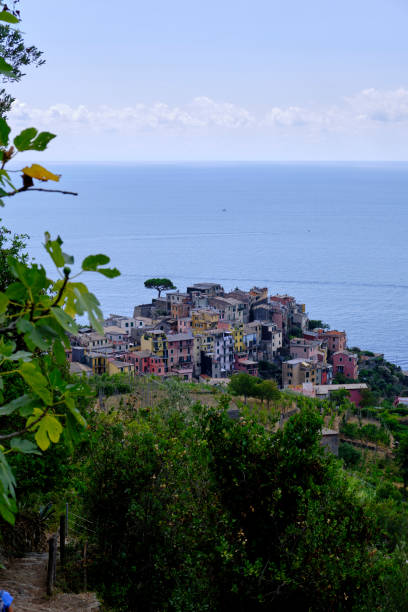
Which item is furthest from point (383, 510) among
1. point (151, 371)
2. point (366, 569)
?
point (151, 371)

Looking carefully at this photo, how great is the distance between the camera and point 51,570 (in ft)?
14.5

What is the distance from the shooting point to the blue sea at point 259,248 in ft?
121

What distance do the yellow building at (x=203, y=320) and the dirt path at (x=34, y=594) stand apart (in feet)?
77.6

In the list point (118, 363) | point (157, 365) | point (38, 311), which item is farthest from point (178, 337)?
point (38, 311)

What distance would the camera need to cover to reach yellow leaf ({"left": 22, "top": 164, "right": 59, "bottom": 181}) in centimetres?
90

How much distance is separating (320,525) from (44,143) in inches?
127

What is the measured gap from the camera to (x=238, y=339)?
28.4 metres

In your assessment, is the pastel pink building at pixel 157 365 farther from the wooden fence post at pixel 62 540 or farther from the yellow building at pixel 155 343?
the wooden fence post at pixel 62 540

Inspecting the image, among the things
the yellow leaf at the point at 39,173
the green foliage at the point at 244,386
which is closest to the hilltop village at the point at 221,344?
the green foliage at the point at 244,386

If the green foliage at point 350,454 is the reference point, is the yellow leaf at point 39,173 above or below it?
above

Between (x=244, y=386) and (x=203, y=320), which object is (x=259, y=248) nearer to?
(x=203, y=320)

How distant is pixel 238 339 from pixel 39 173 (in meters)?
27.6

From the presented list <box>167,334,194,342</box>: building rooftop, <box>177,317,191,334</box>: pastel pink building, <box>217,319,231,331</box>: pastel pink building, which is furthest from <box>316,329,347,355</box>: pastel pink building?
<box>167,334,194,342</box>: building rooftop

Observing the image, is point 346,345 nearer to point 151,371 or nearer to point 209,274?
point 151,371
